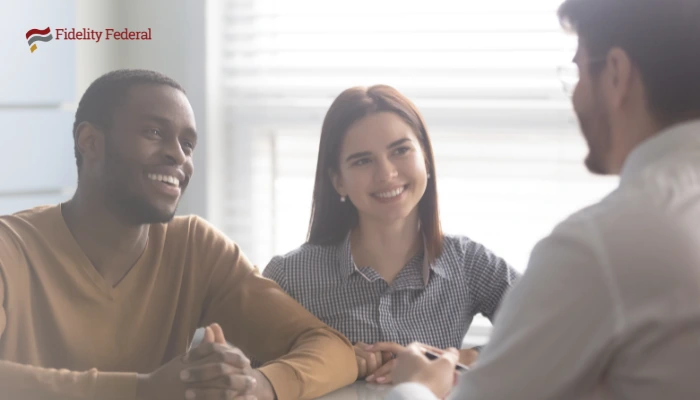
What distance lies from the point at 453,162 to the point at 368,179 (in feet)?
2.35

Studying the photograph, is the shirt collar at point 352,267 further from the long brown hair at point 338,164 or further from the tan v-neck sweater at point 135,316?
the tan v-neck sweater at point 135,316

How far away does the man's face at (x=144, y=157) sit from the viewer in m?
1.69

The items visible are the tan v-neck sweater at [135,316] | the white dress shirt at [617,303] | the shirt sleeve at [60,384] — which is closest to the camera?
the white dress shirt at [617,303]

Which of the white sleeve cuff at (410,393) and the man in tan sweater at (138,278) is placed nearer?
the white sleeve cuff at (410,393)

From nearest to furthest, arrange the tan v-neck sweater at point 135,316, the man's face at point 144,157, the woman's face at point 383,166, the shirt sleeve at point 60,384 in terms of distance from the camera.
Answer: the shirt sleeve at point 60,384 → the tan v-neck sweater at point 135,316 → the man's face at point 144,157 → the woman's face at point 383,166

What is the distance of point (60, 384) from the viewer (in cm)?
148

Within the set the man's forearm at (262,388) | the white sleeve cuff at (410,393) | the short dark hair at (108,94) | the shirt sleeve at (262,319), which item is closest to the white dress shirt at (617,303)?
the white sleeve cuff at (410,393)

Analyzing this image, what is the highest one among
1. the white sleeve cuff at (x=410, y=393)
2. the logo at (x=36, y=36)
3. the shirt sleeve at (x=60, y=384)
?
the logo at (x=36, y=36)

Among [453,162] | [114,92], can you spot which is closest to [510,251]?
[453,162]

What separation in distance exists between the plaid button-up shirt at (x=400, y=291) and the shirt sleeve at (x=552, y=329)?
999mm

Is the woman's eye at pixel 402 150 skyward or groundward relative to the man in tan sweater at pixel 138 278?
skyward

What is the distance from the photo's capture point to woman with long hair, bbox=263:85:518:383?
1.93 meters

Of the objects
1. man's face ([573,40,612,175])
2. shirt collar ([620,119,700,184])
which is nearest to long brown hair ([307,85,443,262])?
man's face ([573,40,612,175])

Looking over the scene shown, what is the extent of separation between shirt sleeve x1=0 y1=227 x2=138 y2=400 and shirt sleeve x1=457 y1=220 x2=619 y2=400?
0.77 m
